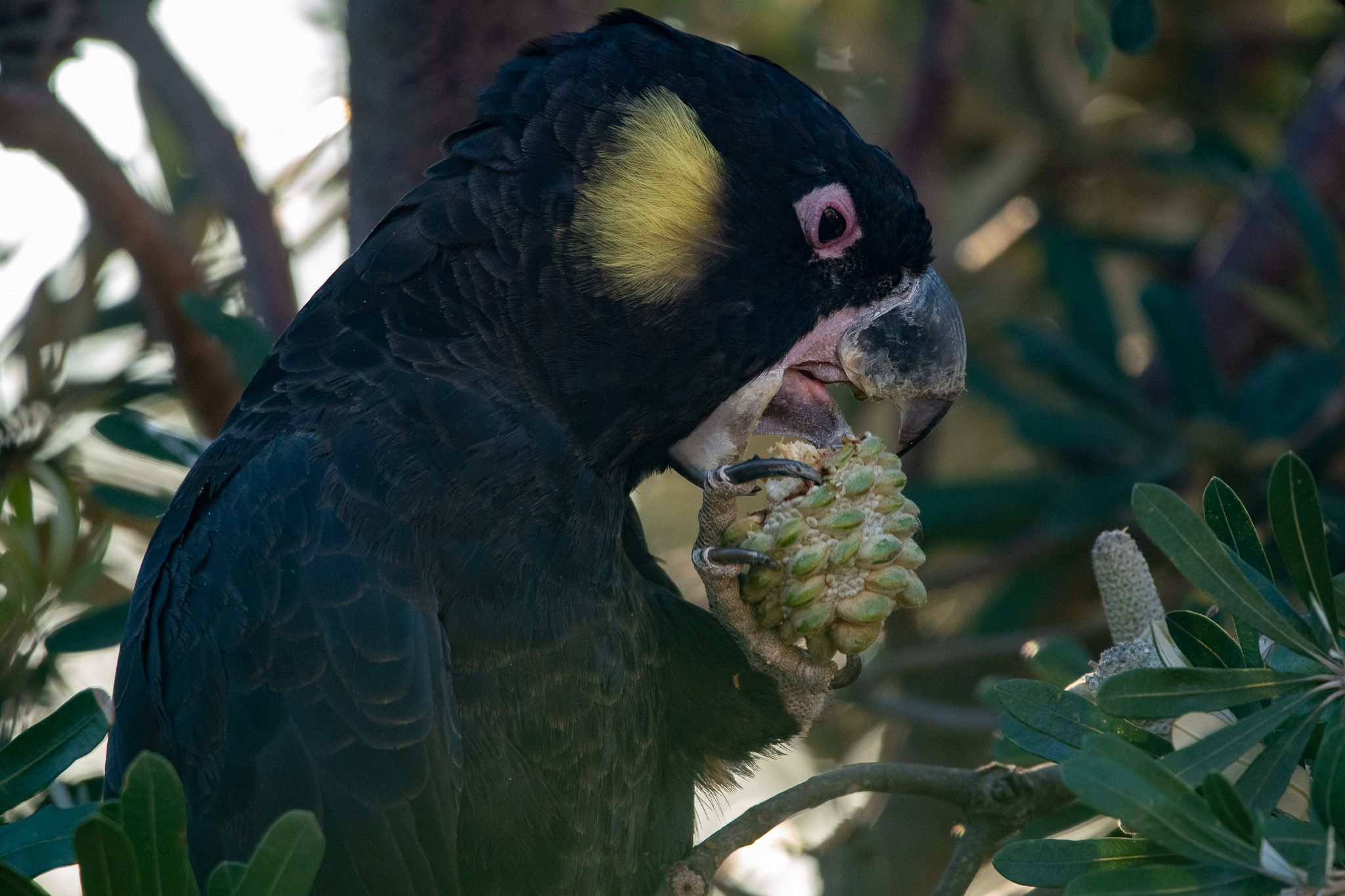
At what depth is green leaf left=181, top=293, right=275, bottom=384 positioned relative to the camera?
2.42m

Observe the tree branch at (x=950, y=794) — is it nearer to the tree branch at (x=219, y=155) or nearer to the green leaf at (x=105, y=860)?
Answer: the green leaf at (x=105, y=860)

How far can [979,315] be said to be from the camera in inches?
156

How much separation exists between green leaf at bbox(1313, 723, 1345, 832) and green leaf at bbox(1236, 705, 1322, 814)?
9 cm

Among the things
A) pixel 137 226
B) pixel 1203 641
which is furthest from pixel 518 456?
pixel 137 226

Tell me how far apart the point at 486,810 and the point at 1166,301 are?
2160 mm

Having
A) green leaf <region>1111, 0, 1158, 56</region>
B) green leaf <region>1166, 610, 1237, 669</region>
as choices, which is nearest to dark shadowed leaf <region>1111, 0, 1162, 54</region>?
green leaf <region>1111, 0, 1158, 56</region>

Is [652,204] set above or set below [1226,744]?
above

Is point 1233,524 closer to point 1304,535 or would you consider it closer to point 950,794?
point 1304,535

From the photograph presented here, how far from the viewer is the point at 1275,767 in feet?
4.25

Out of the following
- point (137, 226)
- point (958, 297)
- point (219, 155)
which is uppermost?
point (958, 297)

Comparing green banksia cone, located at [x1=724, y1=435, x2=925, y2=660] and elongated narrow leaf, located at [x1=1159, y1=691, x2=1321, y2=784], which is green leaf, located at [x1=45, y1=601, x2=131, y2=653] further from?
elongated narrow leaf, located at [x1=1159, y1=691, x2=1321, y2=784]

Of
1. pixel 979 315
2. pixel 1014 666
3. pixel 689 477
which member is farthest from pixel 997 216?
pixel 689 477

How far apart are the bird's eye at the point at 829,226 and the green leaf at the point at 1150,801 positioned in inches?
39.6

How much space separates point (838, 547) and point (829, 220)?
516 mm
